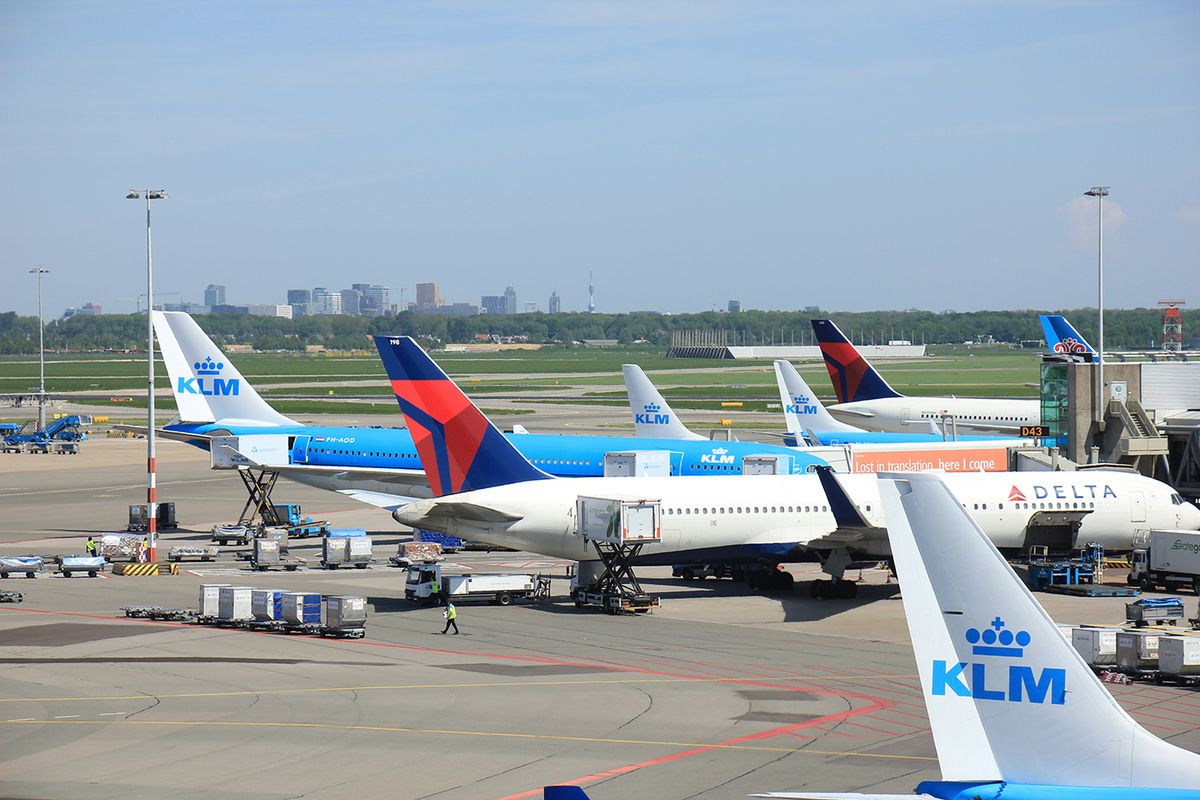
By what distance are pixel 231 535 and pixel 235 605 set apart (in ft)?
66.9

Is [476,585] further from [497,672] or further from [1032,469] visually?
[1032,469]

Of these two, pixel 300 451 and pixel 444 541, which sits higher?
pixel 300 451

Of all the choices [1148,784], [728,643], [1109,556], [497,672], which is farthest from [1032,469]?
[1148,784]

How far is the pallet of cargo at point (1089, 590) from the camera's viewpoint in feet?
150

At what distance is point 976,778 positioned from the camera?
42.0 feet

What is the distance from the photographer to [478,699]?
101ft

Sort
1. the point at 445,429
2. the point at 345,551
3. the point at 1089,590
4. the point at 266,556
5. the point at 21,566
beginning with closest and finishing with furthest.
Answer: the point at 445,429 < the point at 1089,590 < the point at 21,566 < the point at 266,556 < the point at 345,551

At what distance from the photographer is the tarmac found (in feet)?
80.1

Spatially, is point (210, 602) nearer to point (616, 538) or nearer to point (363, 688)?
point (363, 688)

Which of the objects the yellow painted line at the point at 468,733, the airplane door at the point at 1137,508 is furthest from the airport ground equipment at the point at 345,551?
the airplane door at the point at 1137,508

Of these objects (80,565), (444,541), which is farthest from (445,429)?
(444,541)

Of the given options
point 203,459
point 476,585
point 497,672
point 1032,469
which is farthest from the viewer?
point 203,459

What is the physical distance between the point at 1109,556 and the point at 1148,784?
42.7m

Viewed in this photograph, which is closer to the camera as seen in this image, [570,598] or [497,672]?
[497,672]
